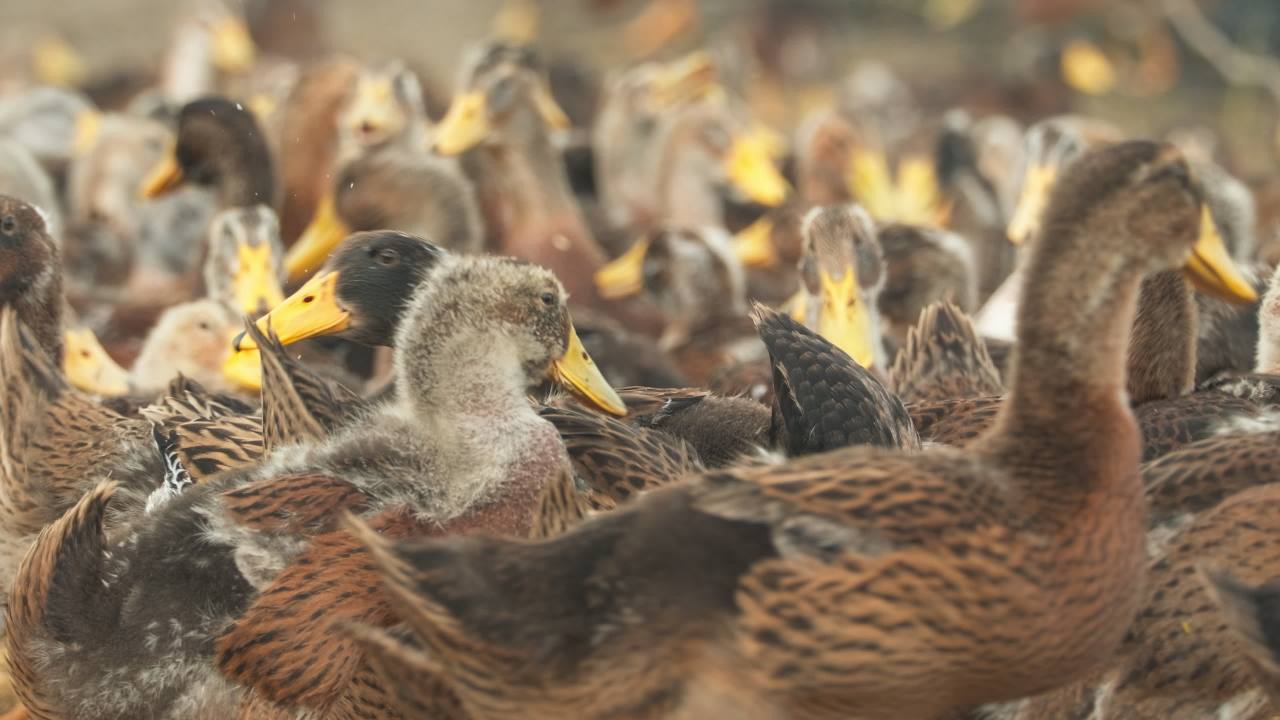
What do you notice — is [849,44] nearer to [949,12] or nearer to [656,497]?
[949,12]

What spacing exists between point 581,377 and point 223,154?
3679mm

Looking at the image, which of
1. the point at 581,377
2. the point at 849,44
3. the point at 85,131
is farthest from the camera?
the point at 849,44

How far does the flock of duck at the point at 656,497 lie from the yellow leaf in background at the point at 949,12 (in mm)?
16908

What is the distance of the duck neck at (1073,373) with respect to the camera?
2.79 metres

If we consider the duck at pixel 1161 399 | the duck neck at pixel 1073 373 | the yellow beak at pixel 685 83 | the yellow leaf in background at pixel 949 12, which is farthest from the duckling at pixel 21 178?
the yellow leaf in background at pixel 949 12

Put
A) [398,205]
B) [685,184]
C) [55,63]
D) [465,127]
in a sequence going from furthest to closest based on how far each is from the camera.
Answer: [55,63] → [685,184] → [465,127] → [398,205]

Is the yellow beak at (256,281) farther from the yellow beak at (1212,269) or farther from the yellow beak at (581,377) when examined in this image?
the yellow beak at (1212,269)

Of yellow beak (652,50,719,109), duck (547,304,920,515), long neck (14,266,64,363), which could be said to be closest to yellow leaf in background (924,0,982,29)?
yellow beak (652,50,719,109)

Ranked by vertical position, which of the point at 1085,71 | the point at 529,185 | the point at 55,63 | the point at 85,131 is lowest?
the point at 529,185

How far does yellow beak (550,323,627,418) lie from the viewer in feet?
12.0

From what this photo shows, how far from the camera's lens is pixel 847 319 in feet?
17.8

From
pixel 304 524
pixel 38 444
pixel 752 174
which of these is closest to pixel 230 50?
pixel 752 174

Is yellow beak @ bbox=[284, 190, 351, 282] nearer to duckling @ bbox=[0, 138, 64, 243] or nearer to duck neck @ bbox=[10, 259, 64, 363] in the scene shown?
duckling @ bbox=[0, 138, 64, 243]

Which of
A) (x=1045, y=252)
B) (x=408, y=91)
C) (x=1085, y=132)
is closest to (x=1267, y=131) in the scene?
(x=1085, y=132)
